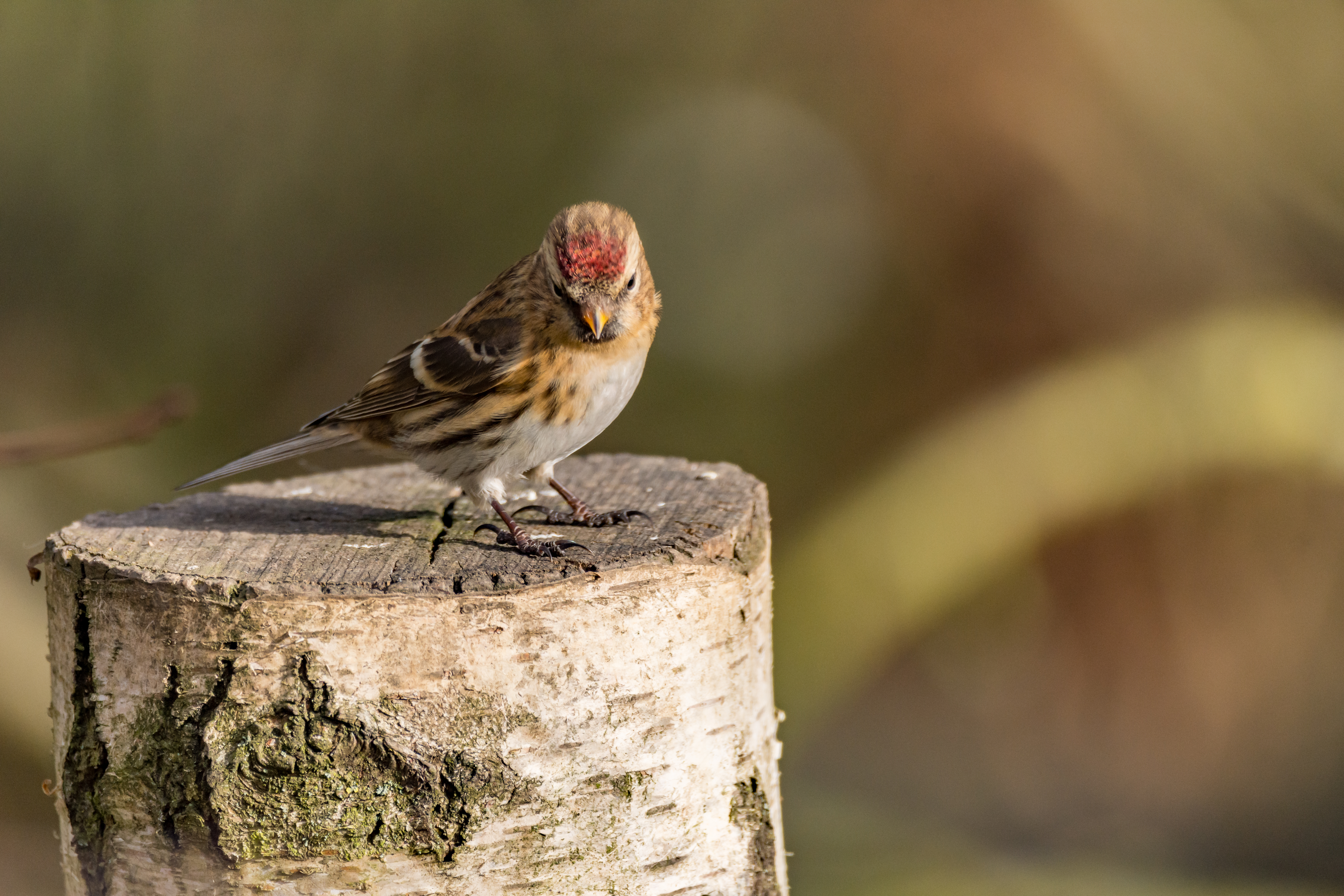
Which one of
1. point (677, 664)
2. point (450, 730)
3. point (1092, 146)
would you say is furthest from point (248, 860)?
point (1092, 146)

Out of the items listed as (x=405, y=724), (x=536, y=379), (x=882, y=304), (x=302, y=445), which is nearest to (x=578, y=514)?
(x=536, y=379)

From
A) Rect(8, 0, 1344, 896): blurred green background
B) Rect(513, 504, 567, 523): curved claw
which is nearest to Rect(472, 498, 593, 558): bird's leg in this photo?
Rect(513, 504, 567, 523): curved claw

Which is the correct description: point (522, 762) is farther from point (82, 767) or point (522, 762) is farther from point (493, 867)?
point (82, 767)

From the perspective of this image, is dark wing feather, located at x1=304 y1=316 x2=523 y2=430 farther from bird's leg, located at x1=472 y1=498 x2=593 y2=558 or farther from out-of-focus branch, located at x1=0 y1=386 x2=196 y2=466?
out-of-focus branch, located at x1=0 y1=386 x2=196 y2=466

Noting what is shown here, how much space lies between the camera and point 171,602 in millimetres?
2420

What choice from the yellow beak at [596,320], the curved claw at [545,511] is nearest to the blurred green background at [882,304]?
the curved claw at [545,511]

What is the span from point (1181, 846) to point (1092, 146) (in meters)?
3.67

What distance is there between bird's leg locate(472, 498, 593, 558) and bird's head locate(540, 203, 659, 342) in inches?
21.7

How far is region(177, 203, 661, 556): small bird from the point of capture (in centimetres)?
332

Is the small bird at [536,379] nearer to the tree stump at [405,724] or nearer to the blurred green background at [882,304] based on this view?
the tree stump at [405,724]

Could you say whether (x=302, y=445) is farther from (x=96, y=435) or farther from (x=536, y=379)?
(x=96, y=435)

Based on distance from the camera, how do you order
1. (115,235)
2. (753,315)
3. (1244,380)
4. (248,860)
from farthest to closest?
(753,315)
(115,235)
(1244,380)
(248,860)

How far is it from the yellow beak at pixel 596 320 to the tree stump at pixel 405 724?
775mm

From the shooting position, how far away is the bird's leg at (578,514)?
3162 millimetres
